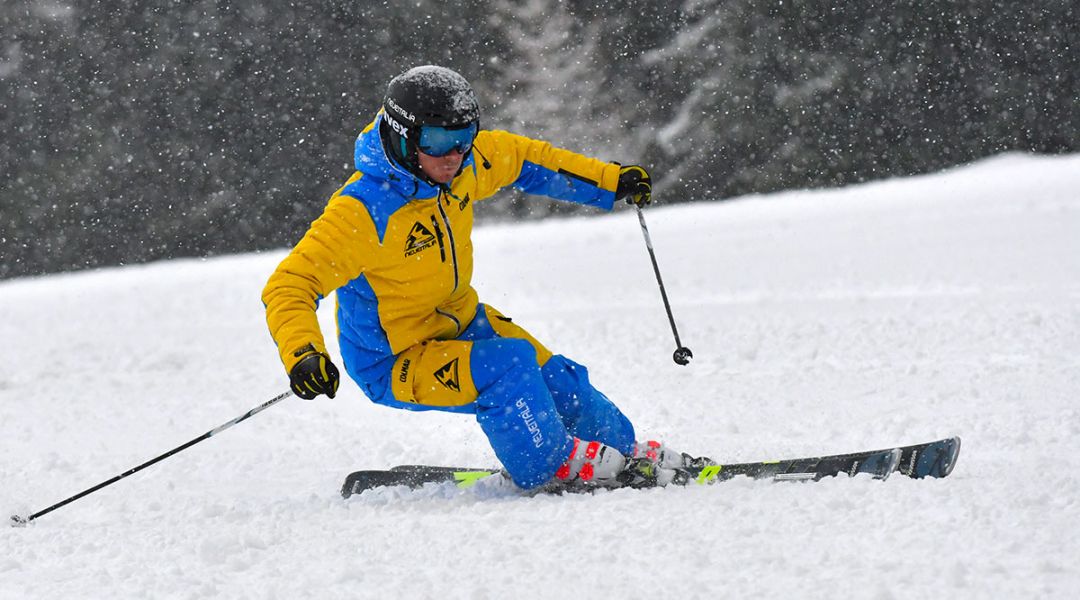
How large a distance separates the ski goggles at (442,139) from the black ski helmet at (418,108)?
17 mm

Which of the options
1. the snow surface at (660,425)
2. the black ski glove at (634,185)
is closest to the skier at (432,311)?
the snow surface at (660,425)

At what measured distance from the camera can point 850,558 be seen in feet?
8.87

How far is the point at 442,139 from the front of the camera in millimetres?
3781

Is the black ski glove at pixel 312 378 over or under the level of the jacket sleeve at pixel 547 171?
under

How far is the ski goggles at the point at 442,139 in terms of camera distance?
3.76 metres

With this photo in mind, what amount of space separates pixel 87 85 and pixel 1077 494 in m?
15.3

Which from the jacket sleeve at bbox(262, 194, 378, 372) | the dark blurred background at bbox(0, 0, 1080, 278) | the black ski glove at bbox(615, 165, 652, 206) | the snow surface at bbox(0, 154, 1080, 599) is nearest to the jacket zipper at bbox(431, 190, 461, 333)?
the jacket sleeve at bbox(262, 194, 378, 372)

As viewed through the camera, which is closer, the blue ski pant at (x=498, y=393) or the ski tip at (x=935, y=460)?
the ski tip at (x=935, y=460)

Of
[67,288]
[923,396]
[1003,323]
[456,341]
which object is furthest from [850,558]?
[67,288]

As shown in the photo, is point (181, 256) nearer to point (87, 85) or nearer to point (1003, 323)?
point (87, 85)

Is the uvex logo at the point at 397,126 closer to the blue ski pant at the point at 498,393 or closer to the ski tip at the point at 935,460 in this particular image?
the blue ski pant at the point at 498,393

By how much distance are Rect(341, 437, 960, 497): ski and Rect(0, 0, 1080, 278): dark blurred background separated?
10576 millimetres

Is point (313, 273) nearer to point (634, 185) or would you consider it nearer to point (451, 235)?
point (451, 235)

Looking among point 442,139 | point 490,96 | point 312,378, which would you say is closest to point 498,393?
point 312,378
